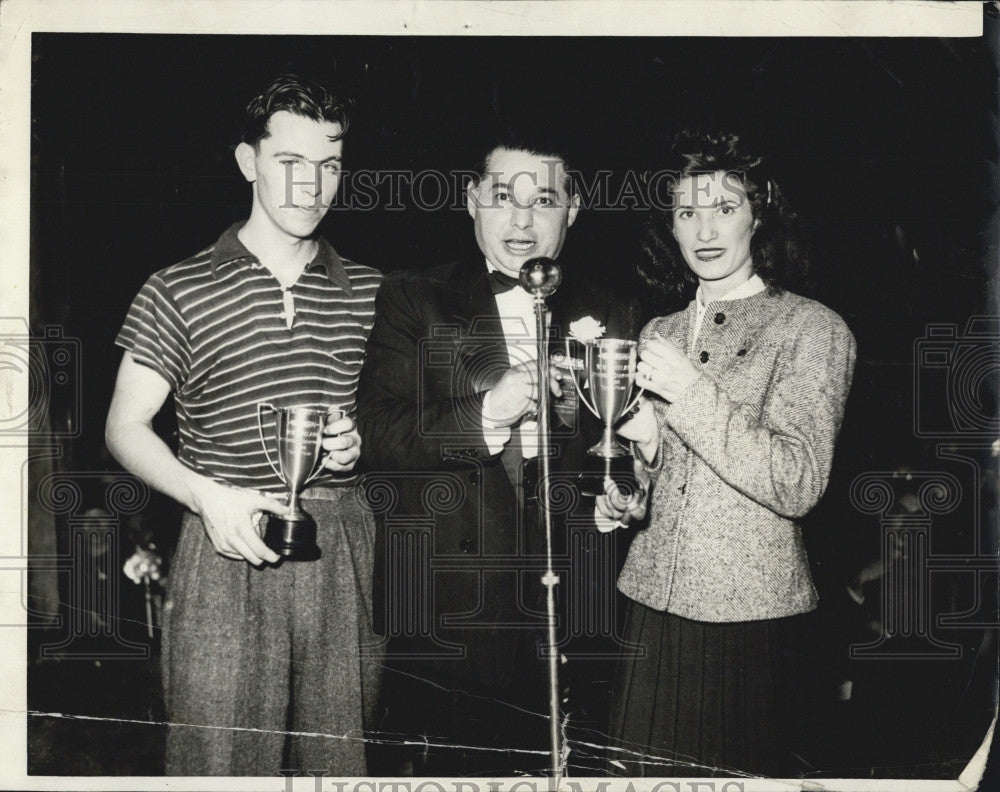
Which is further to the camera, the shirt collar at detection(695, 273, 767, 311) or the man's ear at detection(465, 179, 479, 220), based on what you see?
the man's ear at detection(465, 179, 479, 220)

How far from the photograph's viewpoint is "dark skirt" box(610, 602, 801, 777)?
7.41 ft

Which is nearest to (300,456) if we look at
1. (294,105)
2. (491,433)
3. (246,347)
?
(246,347)

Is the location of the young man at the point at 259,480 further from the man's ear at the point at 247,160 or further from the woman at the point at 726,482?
the woman at the point at 726,482

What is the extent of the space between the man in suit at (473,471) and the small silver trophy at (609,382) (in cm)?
15

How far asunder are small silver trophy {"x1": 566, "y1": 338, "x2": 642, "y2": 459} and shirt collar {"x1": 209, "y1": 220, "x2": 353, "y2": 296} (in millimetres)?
707

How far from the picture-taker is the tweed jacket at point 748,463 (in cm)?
221

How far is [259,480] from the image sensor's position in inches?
94.7

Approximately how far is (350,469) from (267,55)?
1.21 meters

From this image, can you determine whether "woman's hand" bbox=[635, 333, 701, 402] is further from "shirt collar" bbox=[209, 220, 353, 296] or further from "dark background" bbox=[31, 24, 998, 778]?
"shirt collar" bbox=[209, 220, 353, 296]

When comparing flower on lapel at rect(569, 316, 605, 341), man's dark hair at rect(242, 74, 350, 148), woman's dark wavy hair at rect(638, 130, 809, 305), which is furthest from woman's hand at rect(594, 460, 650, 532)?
man's dark hair at rect(242, 74, 350, 148)

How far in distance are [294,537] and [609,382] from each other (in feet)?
2.91

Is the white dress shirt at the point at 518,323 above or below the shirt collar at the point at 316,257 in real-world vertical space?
below

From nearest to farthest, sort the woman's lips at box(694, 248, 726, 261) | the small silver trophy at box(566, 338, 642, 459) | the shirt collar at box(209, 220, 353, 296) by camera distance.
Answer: the small silver trophy at box(566, 338, 642, 459), the woman's lips at box(694, 248, 726, 261), the shirt collar at box(209, 220, 353, 296)

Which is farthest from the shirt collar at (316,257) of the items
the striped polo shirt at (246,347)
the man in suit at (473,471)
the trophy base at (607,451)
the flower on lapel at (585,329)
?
the trophy base at (607,451)
